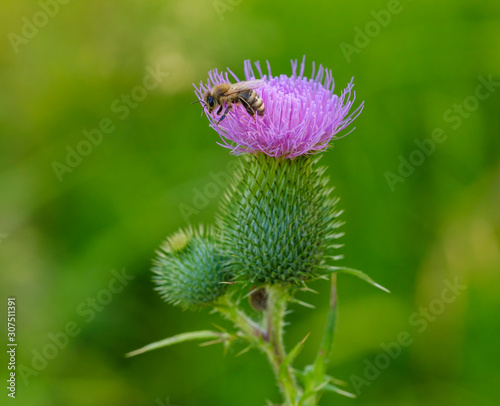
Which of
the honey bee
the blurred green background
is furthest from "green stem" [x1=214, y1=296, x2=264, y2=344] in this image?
the blurred green background

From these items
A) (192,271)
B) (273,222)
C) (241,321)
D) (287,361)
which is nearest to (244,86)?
(273,222)

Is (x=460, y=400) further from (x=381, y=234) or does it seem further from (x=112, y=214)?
(x=112, y=214)

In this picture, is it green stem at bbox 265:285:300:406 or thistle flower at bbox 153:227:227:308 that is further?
thistle flower at bbox 153:227:227:308

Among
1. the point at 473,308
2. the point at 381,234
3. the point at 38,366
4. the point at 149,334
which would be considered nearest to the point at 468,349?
the point at 473,308

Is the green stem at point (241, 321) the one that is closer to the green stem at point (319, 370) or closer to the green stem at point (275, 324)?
the green stem at point (275, 324)

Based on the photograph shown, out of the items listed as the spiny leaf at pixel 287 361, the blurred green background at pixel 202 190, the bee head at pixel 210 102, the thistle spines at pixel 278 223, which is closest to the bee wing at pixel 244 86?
the bee head at pixel 210 102

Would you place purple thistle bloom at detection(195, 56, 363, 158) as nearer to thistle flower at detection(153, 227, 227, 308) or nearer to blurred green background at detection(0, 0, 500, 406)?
thistle flower at detection(153, 227, 227, 308)

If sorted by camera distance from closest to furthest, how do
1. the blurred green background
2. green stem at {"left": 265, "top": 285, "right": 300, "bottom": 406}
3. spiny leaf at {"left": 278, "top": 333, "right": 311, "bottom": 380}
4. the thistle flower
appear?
spiny leaf at {"left": 278, "top": 333, "right": 311, "bottom": 380}
green stem at {"left": 265, "top": 285, "right": 300, "bottom": 406}
the thistle flower
the blurred green background
